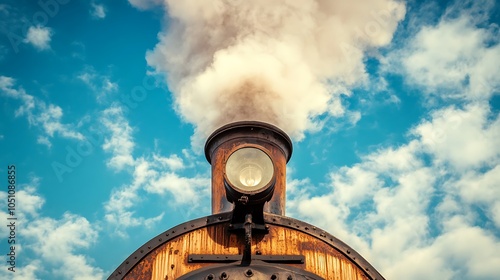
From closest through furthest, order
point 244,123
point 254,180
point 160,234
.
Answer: point 254,180, point 160,234, point 244,123

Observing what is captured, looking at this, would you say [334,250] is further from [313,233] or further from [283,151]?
[283,151]

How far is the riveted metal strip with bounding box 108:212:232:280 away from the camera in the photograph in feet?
15.1

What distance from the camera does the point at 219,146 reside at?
5.38 meters

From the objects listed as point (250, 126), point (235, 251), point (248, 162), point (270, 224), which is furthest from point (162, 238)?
point (250, 126)

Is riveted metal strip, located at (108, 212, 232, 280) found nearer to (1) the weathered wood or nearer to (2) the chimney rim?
(1) the weathered wood

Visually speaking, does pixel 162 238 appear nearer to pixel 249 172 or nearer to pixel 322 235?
pixel 249 172

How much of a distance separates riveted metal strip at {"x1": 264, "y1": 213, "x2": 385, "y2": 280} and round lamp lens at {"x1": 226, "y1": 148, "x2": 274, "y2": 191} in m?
0.57

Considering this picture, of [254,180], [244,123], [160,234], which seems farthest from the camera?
[244,123]

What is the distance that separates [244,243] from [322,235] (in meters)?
0.73

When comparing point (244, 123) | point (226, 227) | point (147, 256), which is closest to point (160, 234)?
point (147, 256)

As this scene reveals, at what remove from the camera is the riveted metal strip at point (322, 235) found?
477 cm

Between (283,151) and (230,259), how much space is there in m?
1.32

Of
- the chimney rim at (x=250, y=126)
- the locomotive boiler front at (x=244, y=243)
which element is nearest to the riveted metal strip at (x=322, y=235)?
the locomotive boiler front at (x=244, y=243)

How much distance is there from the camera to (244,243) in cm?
456
